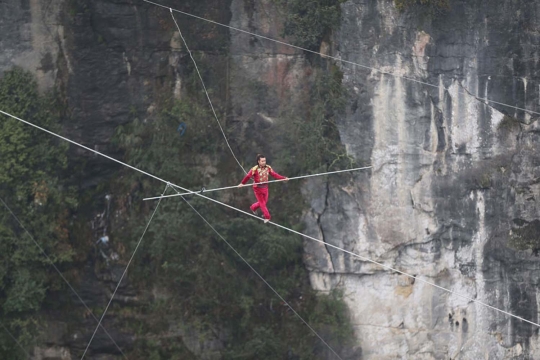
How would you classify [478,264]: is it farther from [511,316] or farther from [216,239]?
[216,239]

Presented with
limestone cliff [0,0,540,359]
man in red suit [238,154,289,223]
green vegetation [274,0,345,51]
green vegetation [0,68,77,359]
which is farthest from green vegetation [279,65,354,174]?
green vegetation [0,68,77,359]

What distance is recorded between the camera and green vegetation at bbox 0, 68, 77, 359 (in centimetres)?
2030

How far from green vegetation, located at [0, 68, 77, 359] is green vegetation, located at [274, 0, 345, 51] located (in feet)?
13.1

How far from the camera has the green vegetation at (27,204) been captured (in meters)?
20.3

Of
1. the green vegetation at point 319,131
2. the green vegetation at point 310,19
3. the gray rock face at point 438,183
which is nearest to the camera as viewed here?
the gray rock face at point 438,183

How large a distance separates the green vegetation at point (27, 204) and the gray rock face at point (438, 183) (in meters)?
4.24

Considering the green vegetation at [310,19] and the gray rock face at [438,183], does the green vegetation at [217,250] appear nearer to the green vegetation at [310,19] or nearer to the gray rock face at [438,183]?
the gray rock face at [438,183]

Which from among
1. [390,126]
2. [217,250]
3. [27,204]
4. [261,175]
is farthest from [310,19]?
[27,204]

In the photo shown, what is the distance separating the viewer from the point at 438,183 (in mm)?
20172

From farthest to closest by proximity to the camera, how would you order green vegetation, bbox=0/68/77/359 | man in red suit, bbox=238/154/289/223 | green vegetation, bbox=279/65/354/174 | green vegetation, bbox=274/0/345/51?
green vegetation, bbox=0/68/77/359, green vegetation, bbox=279/65/354/174, green vegetation, bbox=274/0/345/51, man in red suit, bbox=238/154/289/223

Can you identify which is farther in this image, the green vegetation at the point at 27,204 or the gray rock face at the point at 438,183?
the green vegetation at the point at 27,204

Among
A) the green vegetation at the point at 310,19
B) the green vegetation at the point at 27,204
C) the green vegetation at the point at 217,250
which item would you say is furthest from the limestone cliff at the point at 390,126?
the green vegetation at the point at 27,204

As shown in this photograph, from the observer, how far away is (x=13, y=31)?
20281 mm

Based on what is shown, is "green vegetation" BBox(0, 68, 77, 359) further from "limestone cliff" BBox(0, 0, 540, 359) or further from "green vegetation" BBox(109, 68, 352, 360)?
"green vegetation" BBox(109, 68, 352, 360)
